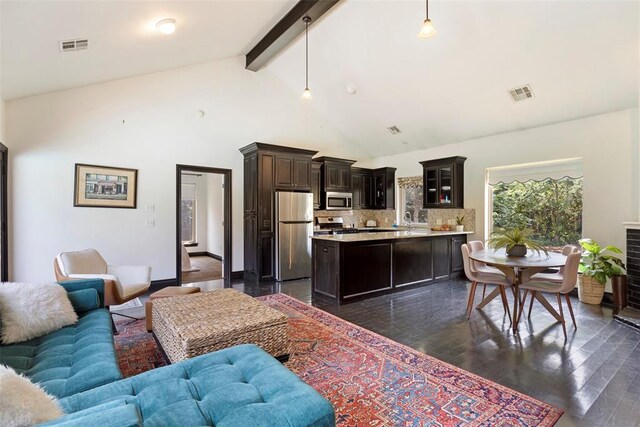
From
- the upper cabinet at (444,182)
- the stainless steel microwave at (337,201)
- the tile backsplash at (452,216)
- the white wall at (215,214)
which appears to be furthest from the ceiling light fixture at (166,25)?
the tile backsplash at (452,216)

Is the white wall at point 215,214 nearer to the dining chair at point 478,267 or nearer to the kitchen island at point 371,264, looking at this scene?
the kitchen island at point 371,264

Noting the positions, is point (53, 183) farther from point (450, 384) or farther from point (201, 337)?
point (450, 384)

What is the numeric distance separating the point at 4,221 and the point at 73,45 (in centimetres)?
259

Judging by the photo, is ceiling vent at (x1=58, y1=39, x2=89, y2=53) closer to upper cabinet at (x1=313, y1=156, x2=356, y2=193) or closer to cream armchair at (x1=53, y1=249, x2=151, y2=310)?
cream armchair at (x1=53, y1=249, x2=151, y2=310)

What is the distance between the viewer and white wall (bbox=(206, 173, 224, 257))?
29.6 feet

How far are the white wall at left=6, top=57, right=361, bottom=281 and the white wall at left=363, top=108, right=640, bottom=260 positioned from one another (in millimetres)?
4505

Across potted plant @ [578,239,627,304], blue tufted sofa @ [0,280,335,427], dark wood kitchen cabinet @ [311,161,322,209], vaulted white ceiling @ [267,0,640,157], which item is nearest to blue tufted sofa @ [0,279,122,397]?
blue tufted sofa @ [0,280,335,427]

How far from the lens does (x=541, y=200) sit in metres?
5.53

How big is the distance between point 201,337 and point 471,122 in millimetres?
5652

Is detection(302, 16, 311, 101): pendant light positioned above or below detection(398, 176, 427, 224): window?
above

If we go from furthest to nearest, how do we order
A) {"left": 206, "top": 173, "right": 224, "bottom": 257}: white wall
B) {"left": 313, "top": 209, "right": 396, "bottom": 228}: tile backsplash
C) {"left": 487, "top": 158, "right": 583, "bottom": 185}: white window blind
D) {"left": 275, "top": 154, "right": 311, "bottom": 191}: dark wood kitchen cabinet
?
{"left": 206, "top": 173, "right": 224, "bottom": 257}: white wall, {"left": 313, "top": 209, "right": 396, "bottom": 228}: tile backsplash, {"left": 275, "top": 154, "right": 311, "bottom": 191}: dark wood kitchen cabinet, {"left": 487, "top": 158, "right": 583, "bottom": 185}: white window blind

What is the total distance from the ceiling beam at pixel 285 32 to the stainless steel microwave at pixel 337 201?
3.04 m

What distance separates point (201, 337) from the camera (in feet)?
7.21

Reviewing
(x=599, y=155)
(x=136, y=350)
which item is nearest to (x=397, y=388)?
(x=136, y=350)
